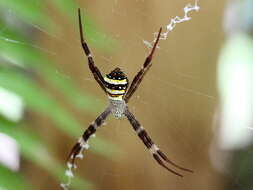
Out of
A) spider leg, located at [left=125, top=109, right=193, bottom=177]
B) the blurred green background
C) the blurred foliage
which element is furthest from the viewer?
the blurred green background

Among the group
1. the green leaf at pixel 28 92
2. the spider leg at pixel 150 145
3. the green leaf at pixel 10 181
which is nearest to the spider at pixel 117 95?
the spider leg at pixel 150 145

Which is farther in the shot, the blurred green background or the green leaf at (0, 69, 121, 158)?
the blurred green background

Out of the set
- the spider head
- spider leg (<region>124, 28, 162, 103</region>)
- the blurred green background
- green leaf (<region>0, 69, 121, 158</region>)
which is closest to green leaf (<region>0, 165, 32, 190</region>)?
green leaf (<region>0, 69, 121, 158</region>)

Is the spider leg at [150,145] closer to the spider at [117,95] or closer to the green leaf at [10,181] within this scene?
the spider at [117,95]

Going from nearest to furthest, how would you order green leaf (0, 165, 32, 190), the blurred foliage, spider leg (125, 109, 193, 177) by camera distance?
green leaf (0, 165, 32, 190), the blurred foliage, spider leg (125, 109, 193, 177)

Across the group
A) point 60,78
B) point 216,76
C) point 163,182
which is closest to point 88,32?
point 60,78

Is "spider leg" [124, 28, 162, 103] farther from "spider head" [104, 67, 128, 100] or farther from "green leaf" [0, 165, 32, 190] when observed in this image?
"green leaf" [0, 165, 32, 190]

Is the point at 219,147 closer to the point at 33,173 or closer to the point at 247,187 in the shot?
the point at 247,187

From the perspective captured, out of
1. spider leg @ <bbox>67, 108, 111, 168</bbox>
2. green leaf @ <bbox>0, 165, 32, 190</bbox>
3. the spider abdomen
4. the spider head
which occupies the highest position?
the spider head
